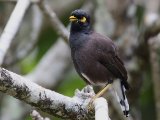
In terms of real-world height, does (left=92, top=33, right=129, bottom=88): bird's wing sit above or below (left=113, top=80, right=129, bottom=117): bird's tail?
above

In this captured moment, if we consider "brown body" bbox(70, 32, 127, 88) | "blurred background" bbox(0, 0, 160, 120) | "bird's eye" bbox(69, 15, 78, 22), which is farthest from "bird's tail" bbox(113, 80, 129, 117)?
"blurred background" bbox(0, 0, 160, 120)

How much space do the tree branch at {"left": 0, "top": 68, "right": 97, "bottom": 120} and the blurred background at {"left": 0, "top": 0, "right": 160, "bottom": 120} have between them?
2.11 meters

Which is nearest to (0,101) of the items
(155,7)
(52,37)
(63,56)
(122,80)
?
(63,56)

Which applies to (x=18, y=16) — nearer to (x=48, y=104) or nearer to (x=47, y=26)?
(x=48, y=104)

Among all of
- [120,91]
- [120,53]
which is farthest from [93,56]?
[120,53]

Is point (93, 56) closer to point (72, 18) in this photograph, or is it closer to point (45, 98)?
point (72, 18)

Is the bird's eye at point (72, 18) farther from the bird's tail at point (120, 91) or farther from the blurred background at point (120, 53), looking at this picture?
the blurred background at point (120, 53)

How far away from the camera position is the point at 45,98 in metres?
3.61

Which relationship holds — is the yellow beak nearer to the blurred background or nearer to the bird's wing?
the bird's wing

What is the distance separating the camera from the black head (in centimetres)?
493

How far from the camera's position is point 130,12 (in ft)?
23.1

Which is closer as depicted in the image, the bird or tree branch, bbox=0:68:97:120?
tree branch, bbox=0:68:97:120

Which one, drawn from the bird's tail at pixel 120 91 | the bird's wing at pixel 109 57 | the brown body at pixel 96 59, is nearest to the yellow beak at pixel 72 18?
the brown body at pixel 96 59

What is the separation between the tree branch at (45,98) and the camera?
340 centimetres
